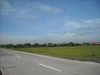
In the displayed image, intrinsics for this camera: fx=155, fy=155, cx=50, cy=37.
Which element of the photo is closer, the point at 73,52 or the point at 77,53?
the point at 77,53

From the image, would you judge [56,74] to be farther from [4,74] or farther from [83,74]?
[4,74]

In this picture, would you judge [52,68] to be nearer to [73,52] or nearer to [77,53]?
[77,53]

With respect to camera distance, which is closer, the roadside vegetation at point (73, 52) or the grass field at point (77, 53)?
the grass field at point (77, 53)

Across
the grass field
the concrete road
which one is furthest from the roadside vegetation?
the concrete road

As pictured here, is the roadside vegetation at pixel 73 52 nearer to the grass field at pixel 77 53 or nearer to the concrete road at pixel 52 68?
the grass field at pixel 77 53

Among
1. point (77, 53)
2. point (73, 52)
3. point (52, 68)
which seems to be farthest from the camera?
point (73, 52)

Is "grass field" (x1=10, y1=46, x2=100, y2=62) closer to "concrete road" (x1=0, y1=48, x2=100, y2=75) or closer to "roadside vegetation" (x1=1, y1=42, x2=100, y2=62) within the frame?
"roadside vegetation" (x1=1, y1=42, x2=100, y2=62)

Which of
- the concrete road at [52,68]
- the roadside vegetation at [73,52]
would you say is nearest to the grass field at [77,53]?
the roadside vegetation at [73,52]

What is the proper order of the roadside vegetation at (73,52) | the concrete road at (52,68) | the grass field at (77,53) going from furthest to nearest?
the roadside vegetation at (73,52) < the grass field at (77,53) < the concrete road at (52,68)

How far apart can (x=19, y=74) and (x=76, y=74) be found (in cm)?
326

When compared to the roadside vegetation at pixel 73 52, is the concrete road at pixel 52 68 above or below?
below

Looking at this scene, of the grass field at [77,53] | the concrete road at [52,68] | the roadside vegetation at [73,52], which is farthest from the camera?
the roadside vegetation at [73,52]

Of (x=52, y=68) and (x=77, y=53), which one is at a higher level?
(x=77, y=53)

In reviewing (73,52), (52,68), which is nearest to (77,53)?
(73,52)
